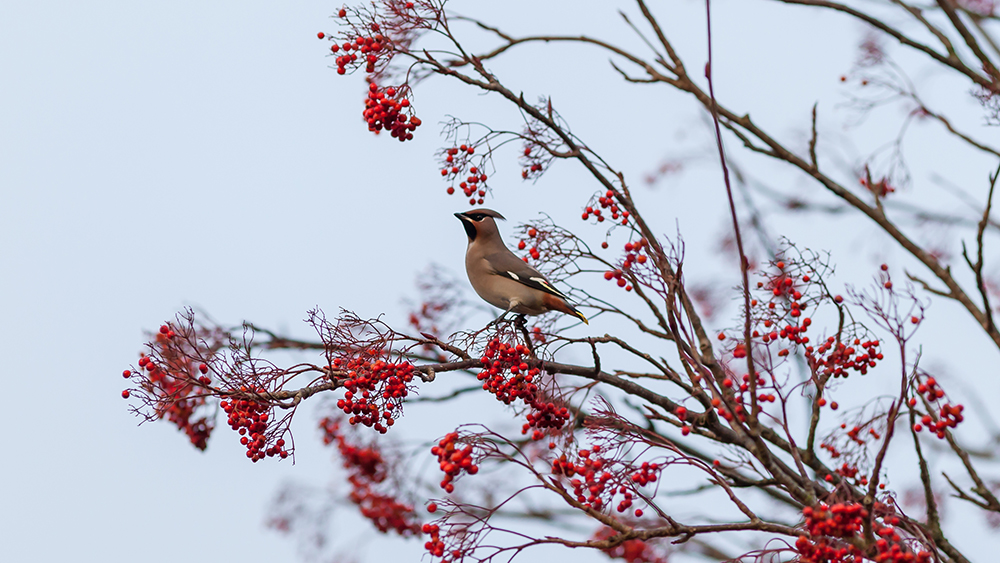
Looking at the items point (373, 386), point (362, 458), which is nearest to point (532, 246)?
point (373, 386)

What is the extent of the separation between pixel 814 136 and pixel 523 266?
1950 mm

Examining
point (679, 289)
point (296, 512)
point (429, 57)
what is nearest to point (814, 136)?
point (679, 289)

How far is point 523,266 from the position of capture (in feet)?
19.1

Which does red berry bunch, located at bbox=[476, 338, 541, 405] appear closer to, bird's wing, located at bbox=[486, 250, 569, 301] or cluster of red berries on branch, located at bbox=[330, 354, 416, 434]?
cluster of red berries on branch, located at bbox=[330, 354, 416, 434]

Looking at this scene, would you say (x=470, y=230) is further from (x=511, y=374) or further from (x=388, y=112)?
(x=511, y=374)

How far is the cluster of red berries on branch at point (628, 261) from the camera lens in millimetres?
4539

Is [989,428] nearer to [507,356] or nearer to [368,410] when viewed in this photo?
[507,356]

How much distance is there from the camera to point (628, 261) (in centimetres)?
462

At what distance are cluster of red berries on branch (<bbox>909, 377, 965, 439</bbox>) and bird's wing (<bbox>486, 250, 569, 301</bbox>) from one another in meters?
Result: 2.01

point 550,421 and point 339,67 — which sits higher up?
point 339,67

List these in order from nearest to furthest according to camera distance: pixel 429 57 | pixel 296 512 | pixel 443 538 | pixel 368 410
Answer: pixel 443 538, pixel 368 410, pixel 429 57, pixel 296 512

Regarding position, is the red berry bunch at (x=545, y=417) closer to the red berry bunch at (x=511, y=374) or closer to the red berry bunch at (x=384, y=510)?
the red berry bunch at (x=511, y=374)

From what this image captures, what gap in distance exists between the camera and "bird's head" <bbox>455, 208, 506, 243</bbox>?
6871 millimetres

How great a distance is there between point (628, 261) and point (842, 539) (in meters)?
1.86
